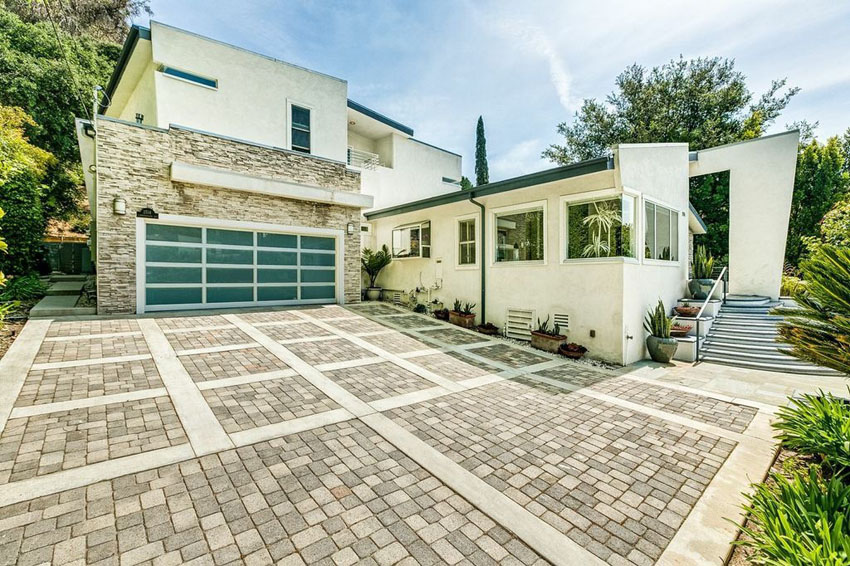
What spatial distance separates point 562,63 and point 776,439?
38.6 ft

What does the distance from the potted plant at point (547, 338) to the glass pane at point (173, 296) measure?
8.84 metres

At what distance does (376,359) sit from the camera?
6.37 metres

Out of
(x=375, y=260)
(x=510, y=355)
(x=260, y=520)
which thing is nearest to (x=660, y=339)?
(x=510, y=355)

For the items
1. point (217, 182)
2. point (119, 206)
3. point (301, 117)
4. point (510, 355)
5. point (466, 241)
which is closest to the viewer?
point (510, 355)

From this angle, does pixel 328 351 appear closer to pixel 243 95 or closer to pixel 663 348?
pixel 663 348

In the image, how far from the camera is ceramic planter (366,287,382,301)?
13.5 m

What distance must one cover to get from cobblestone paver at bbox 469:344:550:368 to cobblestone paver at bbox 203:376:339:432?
3748mm

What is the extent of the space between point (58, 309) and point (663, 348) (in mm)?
13304

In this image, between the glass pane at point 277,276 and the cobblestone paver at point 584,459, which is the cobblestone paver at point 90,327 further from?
the cobblestone paver at point 584,459

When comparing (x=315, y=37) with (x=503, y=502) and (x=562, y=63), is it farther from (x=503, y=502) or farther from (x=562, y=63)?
(x=503, y=502)

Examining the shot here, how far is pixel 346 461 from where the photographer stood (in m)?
3.24

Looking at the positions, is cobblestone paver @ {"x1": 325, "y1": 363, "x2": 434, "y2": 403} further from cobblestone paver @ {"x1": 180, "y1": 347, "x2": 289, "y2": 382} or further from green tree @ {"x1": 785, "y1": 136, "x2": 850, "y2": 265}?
green tree @ {"x1": 785, "y1": 136, "x2": 850, "y2": 265}

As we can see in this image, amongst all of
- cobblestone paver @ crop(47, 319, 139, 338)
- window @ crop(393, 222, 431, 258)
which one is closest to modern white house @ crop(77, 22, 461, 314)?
cobblestone paver @ crop(47, 319, 139, 338)

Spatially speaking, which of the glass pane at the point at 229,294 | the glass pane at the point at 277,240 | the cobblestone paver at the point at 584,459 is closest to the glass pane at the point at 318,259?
the glass pane at the point at 277,240
